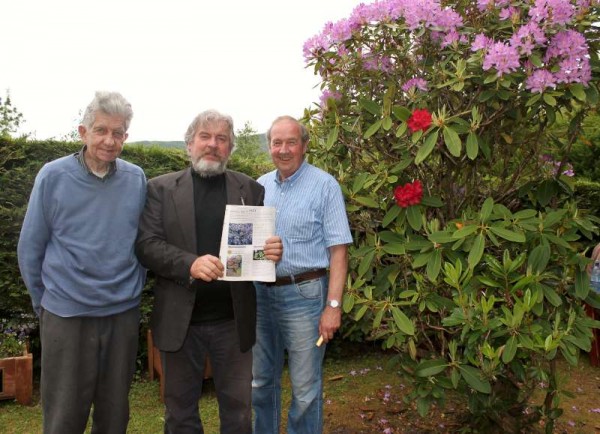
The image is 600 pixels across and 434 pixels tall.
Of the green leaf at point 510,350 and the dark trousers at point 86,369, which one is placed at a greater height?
the green leaf at point 510,350

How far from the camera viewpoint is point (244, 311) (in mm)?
2750

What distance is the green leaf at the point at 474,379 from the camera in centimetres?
260

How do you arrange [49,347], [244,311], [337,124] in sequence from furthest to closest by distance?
[337,124]
[244,311]
[49,347]

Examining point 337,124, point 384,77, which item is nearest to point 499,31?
point 384,77

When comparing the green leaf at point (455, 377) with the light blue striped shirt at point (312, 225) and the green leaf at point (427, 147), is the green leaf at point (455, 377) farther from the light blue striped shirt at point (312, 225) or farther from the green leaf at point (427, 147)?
the green leaf at point (427, 147)

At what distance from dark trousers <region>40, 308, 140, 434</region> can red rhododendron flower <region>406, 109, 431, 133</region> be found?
68.1 inches

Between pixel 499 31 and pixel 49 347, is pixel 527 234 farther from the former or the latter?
pixel 49 347

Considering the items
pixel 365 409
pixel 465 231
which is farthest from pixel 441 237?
pixel 365 409

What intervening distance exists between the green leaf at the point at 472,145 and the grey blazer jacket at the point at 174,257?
1.16 meters

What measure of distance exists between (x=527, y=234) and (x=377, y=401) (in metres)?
2.43

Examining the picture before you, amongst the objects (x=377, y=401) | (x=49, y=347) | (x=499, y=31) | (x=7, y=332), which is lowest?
(x=377, y=401)

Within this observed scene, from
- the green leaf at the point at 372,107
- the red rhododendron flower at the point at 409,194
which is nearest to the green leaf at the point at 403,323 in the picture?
the red rhododendron flower at the point at 409,194

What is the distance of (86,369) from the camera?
2.63 m

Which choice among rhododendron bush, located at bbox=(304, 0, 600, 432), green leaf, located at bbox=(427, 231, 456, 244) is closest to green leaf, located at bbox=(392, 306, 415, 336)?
rhododendron bush, located at bbox=(304, 0, 600, 432)
